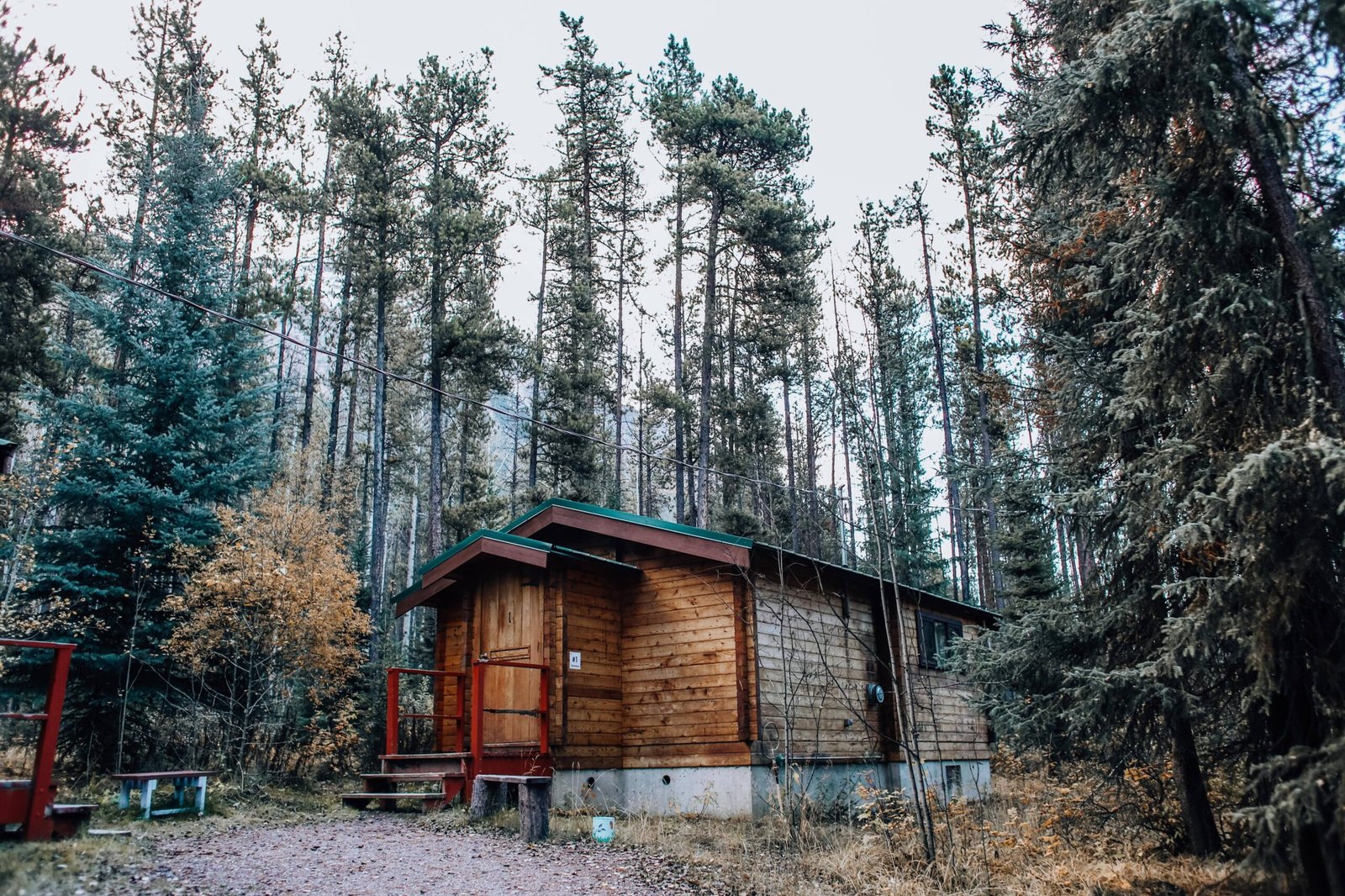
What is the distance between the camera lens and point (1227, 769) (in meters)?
7.71

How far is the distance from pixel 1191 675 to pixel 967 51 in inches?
324

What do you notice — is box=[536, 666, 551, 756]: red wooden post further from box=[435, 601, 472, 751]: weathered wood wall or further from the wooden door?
box=[435, 601, 472, 751]: weathered wood wall

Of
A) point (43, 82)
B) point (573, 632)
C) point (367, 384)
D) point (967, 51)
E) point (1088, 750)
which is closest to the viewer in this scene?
point (1088, 750)

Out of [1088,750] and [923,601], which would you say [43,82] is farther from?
[1088,750]

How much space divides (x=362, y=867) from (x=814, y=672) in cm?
749

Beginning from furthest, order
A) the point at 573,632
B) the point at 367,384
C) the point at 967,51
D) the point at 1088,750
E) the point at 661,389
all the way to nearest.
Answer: the point at 367,384 < the point at 661,389 < the point at 573,632 < the point at 967,51 < the point at 1088,750

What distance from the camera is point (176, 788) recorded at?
11055 millimetres

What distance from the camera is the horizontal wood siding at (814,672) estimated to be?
1224cm

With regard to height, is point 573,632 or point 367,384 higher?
point 367,384

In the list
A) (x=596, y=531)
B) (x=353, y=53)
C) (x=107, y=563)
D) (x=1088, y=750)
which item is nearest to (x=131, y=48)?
(x=353, y=53)

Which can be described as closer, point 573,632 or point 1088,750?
point 1088,750

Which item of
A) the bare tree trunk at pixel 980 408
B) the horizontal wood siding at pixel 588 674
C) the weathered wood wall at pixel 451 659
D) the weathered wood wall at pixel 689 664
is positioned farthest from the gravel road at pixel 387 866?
the bare tree trunk at pixel 980 408

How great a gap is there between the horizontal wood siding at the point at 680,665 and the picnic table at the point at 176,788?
5785mm

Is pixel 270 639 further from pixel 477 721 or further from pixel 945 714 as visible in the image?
pixel 945 714
